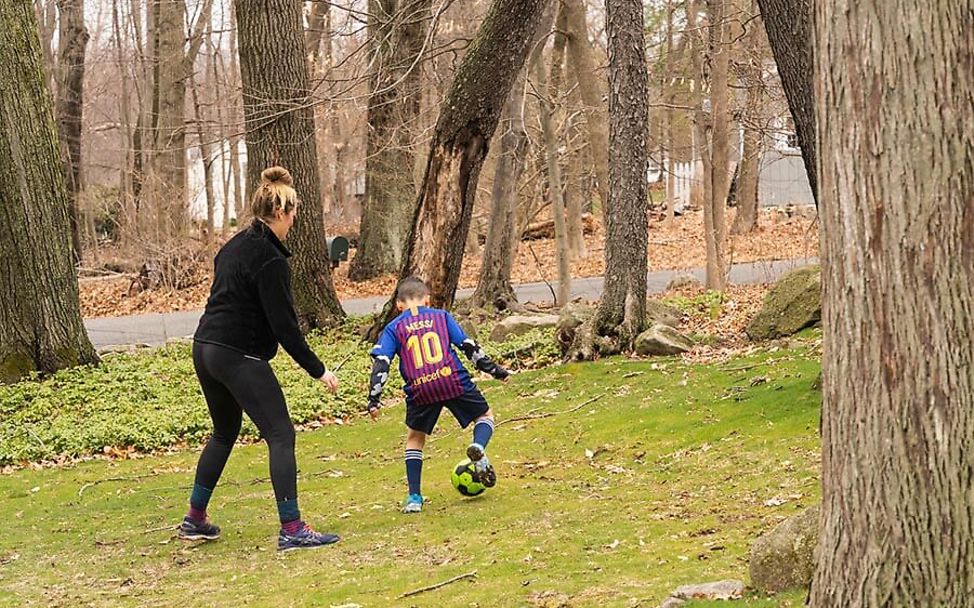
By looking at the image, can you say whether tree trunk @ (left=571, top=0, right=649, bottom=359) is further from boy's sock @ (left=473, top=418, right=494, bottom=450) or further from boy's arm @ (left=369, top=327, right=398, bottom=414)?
boy's arm @ (left=369, top=327, right=398, bottom=414)

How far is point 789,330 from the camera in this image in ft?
48.3

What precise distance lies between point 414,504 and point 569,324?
764cm

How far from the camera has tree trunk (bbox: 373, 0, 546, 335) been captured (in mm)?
15008

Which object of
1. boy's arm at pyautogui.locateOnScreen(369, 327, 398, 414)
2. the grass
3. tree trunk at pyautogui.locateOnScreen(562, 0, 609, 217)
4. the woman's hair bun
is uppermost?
tree trunk at pyautogui.locateOnScreen(562, 0, 609, 217)

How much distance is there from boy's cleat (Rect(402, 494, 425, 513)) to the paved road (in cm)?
1254

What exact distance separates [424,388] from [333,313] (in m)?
11.2

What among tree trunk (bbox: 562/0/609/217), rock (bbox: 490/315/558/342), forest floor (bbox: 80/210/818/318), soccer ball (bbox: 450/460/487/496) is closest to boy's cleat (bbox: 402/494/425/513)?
soccer ball (bbox: 450/460/487/496)

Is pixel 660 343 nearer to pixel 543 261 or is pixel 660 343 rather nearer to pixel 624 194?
pixel 624 194

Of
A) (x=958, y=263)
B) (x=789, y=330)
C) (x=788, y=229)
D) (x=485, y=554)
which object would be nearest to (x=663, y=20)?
(x=788, y=229)

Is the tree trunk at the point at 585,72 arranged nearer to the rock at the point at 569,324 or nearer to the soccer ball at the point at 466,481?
the rock at the point at 569,324

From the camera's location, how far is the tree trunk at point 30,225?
14898 mm

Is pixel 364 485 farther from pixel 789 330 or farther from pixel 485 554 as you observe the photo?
pixel 789 330

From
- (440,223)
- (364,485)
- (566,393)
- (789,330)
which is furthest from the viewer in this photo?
(440,223)

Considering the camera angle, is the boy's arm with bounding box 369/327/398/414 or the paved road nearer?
the boy's arm with bounding box 369/327/398/414
